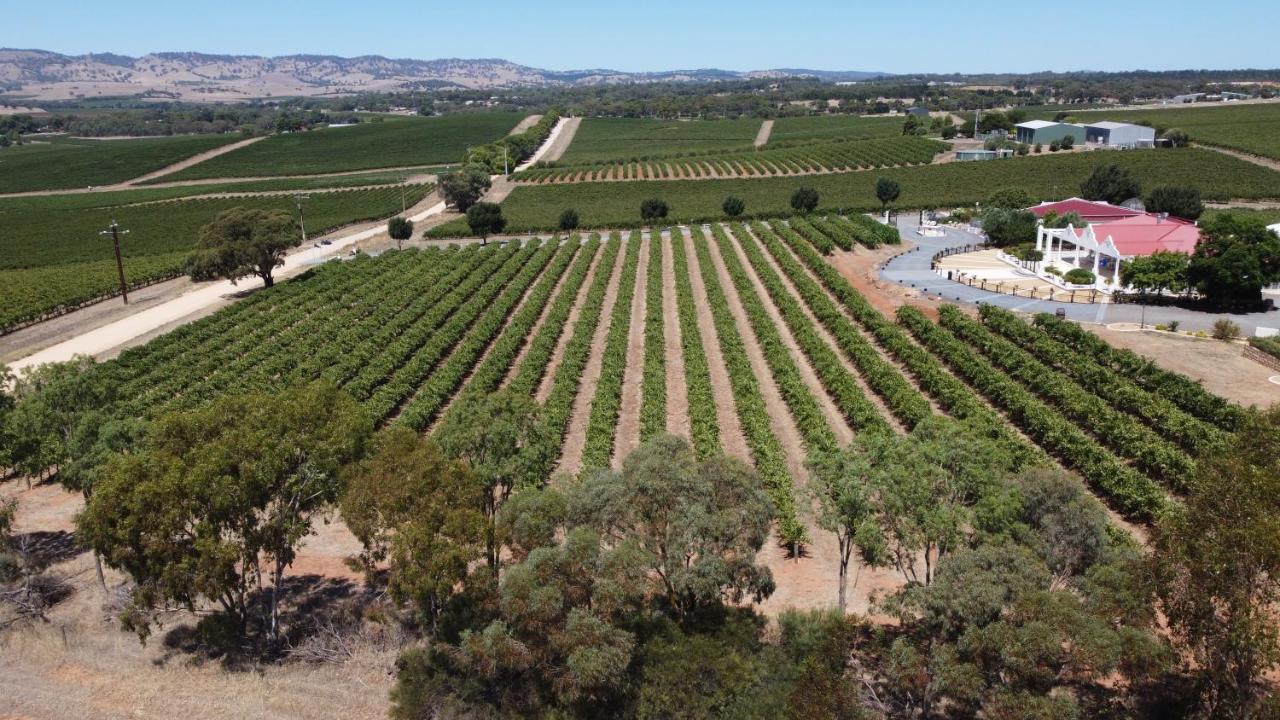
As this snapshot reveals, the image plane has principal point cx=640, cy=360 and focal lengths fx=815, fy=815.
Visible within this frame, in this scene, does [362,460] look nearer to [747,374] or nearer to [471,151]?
[747,374]

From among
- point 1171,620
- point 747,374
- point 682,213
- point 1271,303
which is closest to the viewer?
point 1171,620

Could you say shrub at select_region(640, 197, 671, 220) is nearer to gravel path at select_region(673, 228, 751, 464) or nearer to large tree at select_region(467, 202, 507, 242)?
large tree at select_region(467, 202, 507, 242)

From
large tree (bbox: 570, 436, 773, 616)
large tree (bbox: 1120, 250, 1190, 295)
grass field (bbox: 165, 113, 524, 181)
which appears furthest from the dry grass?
grass field (bbox: 165, 113, 524, 181)

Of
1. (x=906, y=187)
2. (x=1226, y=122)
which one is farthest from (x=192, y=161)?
(x=1226, y=122)

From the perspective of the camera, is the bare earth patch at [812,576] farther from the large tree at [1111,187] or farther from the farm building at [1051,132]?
the farm building at [1051,132]

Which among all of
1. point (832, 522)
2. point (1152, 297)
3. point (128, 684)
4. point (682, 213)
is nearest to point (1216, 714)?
point (832, 522)

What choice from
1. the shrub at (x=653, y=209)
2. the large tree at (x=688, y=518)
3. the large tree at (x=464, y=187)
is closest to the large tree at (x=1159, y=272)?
the large tree at (x=688, y=518)
